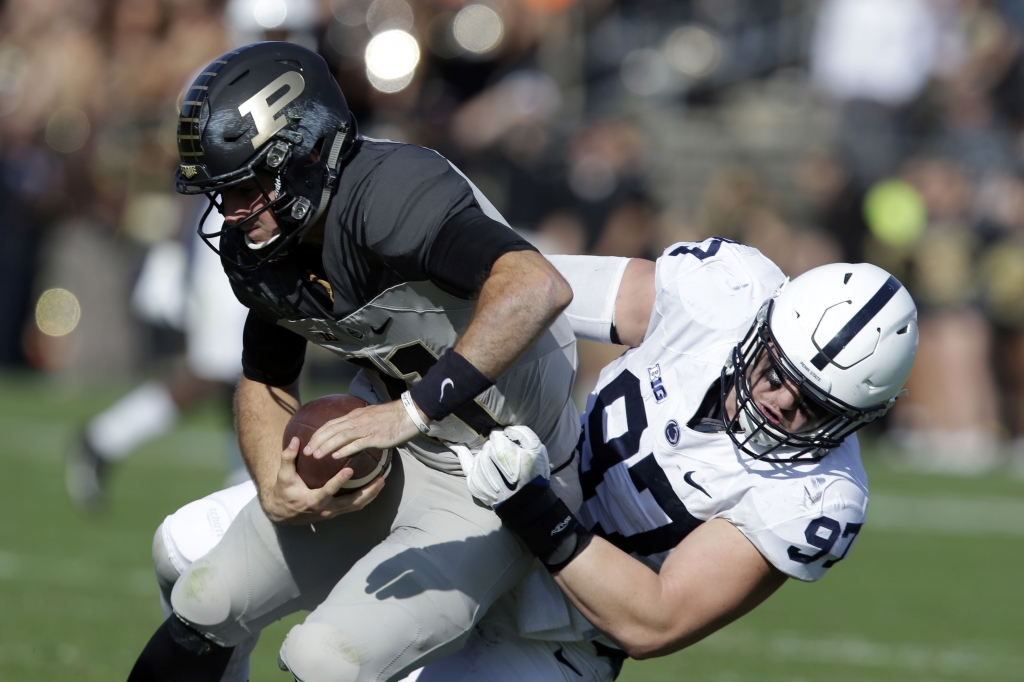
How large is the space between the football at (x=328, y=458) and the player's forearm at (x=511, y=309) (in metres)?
0.40

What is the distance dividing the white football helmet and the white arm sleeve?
16.6 inches

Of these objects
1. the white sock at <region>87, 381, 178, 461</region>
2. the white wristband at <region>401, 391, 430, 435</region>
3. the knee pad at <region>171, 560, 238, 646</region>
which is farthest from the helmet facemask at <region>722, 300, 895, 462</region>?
the white sock at <region>87, 381, 178, 461</region>

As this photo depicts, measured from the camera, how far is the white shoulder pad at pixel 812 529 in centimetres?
285

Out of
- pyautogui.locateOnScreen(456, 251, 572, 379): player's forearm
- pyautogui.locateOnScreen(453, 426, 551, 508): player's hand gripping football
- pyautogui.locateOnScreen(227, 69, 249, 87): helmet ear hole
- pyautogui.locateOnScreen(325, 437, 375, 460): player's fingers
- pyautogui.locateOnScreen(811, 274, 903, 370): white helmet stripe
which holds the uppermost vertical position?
pyautogui.locateOnScreen(227, 69, 249, 87): helmet ear hole

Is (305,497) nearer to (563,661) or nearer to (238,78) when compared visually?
(563,661)

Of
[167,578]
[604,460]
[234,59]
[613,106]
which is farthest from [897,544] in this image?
[613,106]

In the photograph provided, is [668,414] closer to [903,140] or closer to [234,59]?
[234,59]

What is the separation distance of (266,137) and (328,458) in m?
0.70

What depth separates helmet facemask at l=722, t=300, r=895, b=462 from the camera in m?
2.92

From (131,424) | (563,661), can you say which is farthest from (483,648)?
(131,424)

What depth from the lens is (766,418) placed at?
2955 millimetres

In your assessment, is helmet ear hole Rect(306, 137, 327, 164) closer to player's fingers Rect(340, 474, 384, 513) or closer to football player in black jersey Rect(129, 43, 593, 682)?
football player in black jersey Rect(129, 43, 593, 682)

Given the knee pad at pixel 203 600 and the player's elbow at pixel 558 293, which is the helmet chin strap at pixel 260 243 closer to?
the player's elbow at pixel 558 293

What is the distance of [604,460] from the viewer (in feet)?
10.5
